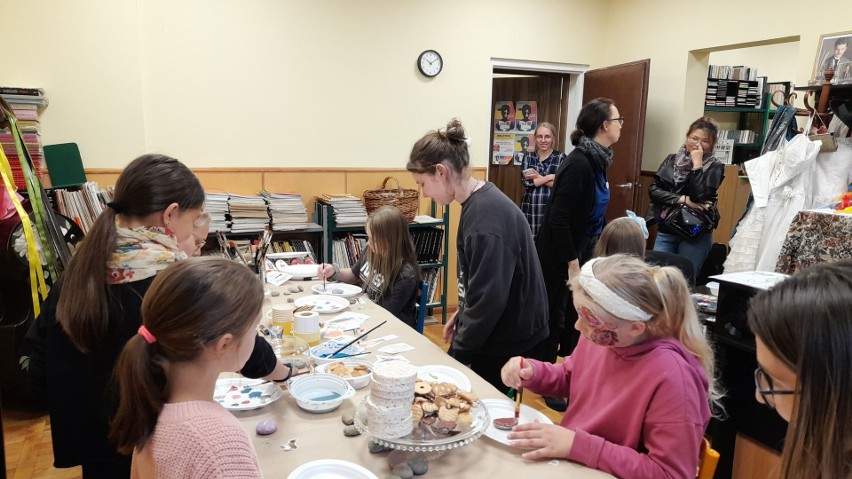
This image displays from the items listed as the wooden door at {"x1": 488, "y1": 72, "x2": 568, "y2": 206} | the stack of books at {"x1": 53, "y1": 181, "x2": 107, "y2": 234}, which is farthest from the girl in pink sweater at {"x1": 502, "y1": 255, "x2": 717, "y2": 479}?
the wooden door at {"x1": 488, "y1": 72, "x2": 568, "y2": 206}

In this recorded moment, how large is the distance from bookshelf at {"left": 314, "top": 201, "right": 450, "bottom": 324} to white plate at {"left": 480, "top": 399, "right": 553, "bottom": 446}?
2.50 metres

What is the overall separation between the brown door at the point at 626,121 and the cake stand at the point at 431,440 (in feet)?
12.4

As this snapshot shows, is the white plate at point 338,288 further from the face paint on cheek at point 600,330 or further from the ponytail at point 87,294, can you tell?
the face paint on cheek at point 600,330

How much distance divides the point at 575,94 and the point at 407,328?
3.80 metres

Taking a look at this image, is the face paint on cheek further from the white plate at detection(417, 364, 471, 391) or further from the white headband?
the white plate at detection(417, 364, 471, 391)

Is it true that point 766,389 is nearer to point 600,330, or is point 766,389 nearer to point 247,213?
point 600,330

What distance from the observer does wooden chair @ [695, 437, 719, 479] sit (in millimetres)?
1228

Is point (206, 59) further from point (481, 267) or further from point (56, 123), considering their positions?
point (481, 267)

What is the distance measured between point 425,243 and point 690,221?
1876mm

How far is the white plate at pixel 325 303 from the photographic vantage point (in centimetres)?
222

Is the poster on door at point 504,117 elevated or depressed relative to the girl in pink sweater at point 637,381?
elevated

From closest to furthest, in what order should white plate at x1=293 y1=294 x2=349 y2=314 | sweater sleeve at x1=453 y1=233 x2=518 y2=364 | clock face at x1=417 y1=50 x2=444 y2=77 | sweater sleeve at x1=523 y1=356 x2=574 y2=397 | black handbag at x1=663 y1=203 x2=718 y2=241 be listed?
sweater sleeve at x1=523 y1=356 x2=574 y2=397, sweater sleeve at x1=453 y1=233 x2=518 y2=364, white plate at x1=293 y1=294 x2=349 y2=314, black handbag at x1=663 y1=203 x2=718 y2=241, clock face at x1=417 y1=50 x2=444 y2=77

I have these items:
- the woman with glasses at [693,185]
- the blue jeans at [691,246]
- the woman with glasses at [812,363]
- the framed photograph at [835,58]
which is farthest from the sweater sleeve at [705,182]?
the woman with glasses at [812,363]

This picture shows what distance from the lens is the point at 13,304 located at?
9.65 ft
